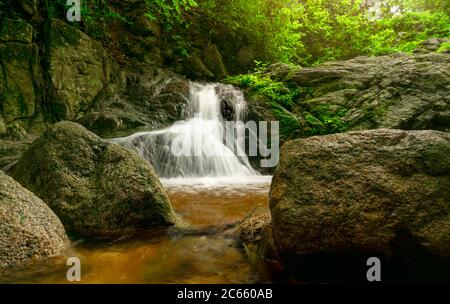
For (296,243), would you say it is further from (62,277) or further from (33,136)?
(33,136)

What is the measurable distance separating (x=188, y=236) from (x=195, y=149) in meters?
5.11

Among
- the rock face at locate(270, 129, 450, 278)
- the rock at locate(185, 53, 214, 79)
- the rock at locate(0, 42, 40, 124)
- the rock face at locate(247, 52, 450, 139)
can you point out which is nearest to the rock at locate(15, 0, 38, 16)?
the rock at locate(0, 42, 40, 124)

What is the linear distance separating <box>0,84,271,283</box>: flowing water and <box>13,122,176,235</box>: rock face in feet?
0.82

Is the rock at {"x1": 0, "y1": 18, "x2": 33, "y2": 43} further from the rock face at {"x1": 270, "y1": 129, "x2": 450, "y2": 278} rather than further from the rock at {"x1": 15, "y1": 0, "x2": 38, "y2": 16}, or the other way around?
the rock face at {"x1": 270, "y1": 129, "x2": 450, "y2": 278}

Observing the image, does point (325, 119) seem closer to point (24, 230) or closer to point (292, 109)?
point (292, 109)

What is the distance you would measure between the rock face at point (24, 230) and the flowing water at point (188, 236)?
5.5 inches

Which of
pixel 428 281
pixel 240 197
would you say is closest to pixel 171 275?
pixel 428 281

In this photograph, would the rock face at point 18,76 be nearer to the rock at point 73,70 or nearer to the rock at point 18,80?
the rock at point 18,80

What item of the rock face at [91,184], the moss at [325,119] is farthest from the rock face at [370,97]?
the rock face at [91,184]

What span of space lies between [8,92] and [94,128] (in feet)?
7.61

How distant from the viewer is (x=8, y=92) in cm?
801

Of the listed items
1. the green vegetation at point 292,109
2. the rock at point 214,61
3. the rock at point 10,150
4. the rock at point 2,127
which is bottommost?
the rock at point 10,150

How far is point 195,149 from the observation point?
8.31 meters

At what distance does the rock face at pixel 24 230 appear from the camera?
96.4 inches
